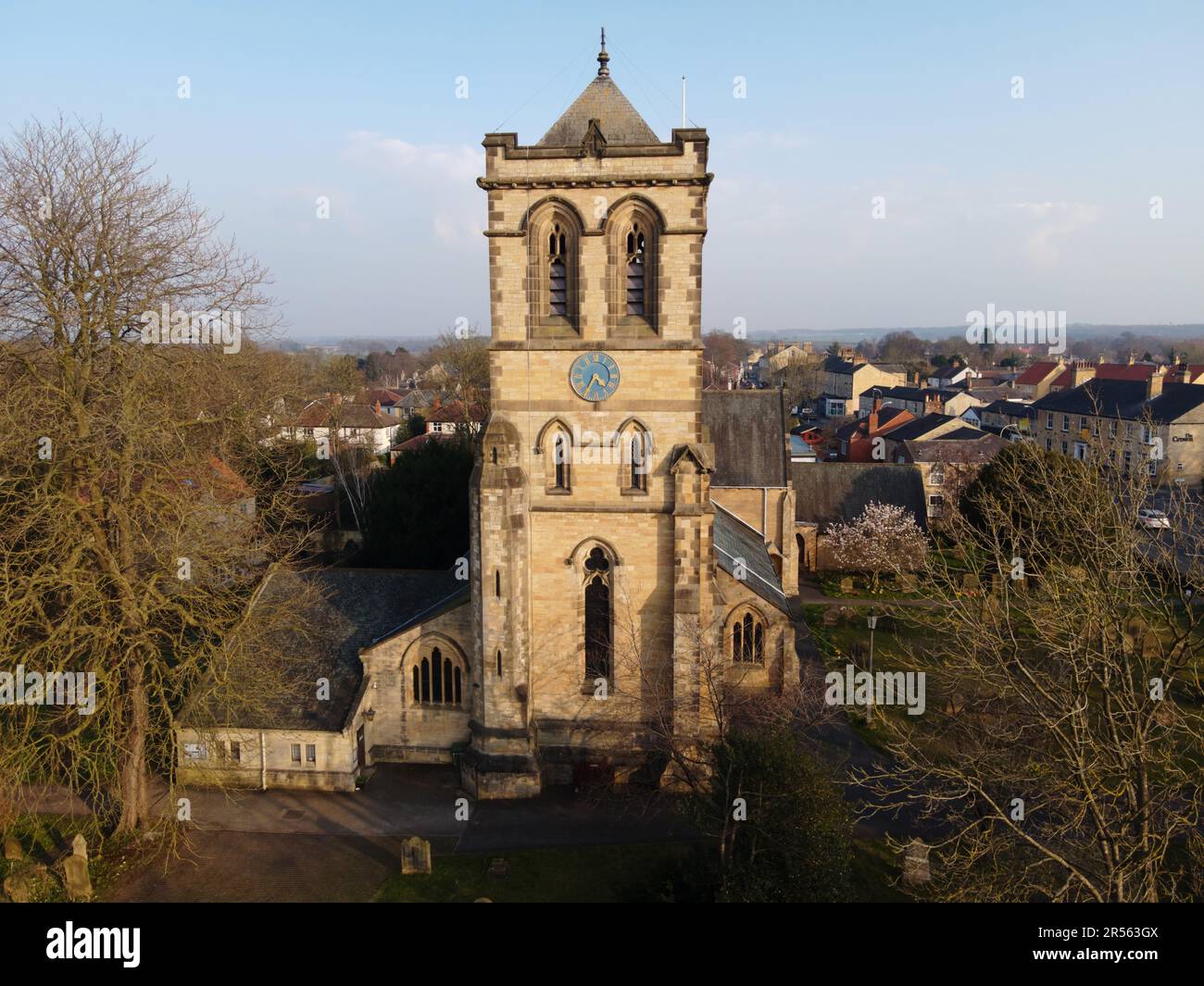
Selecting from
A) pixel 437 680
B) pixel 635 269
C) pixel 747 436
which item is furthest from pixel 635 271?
pixel 747 436

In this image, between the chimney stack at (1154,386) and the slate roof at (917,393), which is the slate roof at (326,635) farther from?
the slate roof at (917,393)

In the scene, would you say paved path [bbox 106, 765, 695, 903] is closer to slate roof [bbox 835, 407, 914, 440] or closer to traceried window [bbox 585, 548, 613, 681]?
traceried window [bbox 585, 548, 613, 681]

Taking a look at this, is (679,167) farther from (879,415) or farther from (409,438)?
(879,415)
